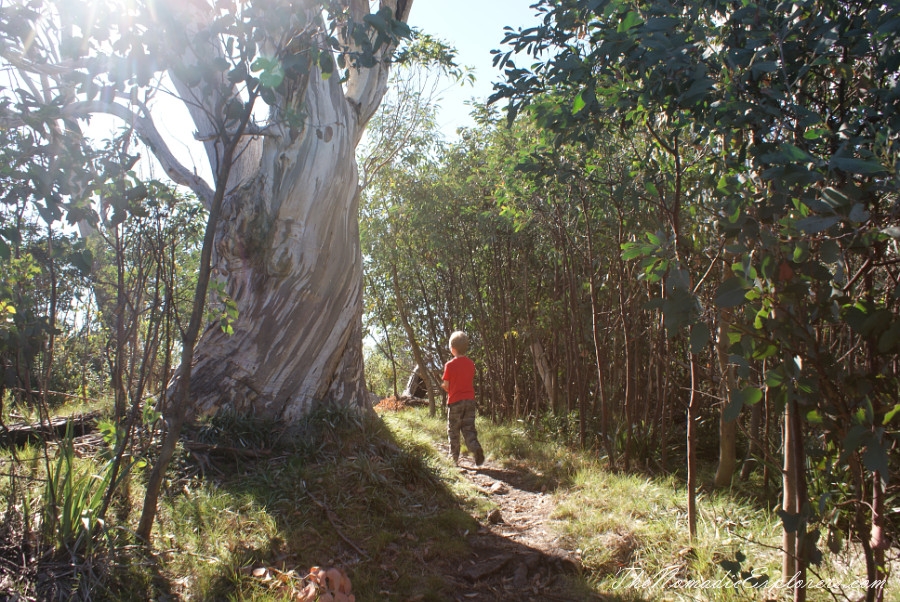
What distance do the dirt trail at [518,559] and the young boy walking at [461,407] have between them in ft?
3.47

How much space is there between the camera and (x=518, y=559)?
4000 mm

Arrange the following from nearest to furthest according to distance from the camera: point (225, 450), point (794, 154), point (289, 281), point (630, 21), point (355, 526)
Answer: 1. point (794, 154)
2. point (630, 21)
3. point (355, 526)
4. point (225, 450)
5. point (289, 281)

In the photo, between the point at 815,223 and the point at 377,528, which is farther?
the point at 377,528

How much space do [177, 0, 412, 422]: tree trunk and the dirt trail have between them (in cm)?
202

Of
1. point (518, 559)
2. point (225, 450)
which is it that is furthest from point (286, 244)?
point (518, 559)

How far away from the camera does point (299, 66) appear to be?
2812mm

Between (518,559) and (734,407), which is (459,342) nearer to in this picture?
→ (518,559)

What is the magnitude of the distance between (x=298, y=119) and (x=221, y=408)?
10.4ft

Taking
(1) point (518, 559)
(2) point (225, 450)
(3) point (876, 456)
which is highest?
(3) point (876, 456)

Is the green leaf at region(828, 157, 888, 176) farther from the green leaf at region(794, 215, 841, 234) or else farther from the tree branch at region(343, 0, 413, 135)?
the tree branch at region(343, 0, 413, 135)

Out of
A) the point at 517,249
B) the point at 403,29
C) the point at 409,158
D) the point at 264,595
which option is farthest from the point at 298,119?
the point at 409,158

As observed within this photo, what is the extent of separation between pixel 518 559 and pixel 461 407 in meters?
2.63

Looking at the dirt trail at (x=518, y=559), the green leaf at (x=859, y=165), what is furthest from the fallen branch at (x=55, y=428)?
the green leaf at (x=859, y=165)

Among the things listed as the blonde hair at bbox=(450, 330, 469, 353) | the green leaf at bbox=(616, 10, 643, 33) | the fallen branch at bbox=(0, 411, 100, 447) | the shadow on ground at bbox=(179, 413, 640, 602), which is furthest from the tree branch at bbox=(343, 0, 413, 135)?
the green leaf at bbox=(616, 10, 643, 33)
